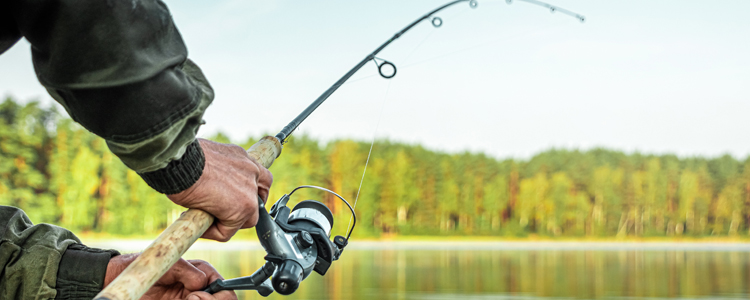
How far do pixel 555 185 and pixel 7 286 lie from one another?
48910mm

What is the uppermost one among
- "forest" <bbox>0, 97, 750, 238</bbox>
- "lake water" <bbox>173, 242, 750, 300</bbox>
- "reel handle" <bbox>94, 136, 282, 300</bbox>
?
"reel handle" <bbox>94, 136, 282, 300</bbox>

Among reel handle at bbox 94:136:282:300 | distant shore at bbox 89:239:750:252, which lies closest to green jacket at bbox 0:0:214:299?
reel handle at bbox 94:136:282:300

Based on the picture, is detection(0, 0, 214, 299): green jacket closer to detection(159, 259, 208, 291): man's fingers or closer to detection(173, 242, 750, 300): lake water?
detection(159, 259, 208, 291): man's fingers

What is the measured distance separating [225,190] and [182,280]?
388 mm

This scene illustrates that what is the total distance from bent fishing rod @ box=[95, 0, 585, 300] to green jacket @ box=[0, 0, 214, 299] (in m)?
0.13

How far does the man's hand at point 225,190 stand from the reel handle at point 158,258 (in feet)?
0.11

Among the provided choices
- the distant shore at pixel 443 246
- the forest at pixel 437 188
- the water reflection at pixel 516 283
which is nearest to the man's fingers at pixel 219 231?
the water reflection at pixel 516 283

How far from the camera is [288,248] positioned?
5.68ft

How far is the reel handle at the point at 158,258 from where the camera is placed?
119cm

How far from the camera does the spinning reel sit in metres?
1.65

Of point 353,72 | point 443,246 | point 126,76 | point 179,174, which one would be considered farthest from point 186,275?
point 443,246

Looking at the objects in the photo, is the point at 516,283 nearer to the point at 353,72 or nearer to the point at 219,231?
the point at 353,72

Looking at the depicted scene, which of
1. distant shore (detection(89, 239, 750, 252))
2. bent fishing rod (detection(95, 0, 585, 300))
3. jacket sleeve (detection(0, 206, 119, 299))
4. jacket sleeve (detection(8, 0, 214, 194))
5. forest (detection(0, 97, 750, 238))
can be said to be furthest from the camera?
forest (detection(0, 97, 750, 238))

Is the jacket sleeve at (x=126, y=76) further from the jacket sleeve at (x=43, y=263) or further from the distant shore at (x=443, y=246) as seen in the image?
the distant shore at (x=443, y=246)
